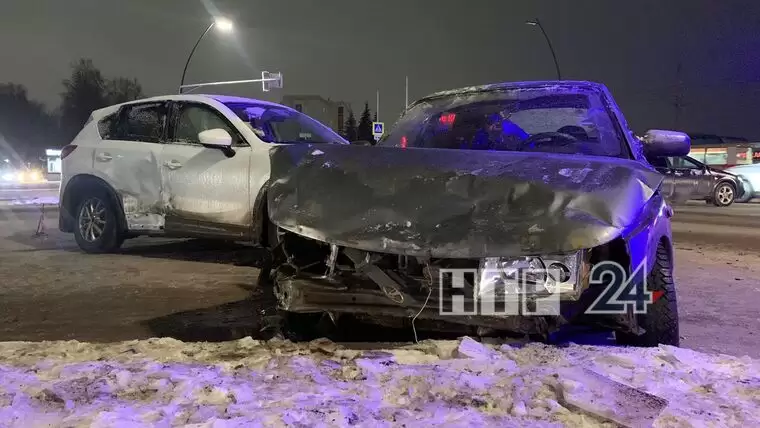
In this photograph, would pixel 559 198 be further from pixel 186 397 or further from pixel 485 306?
A: pixel 186 397

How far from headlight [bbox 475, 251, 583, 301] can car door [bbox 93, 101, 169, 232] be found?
15.6 feet

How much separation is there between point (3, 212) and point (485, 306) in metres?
13.4

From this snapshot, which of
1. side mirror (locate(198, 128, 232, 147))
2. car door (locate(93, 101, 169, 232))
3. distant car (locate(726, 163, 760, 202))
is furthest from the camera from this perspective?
distant car (locate(726, 163, 760, 202))

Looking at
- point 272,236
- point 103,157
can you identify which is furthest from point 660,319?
point 103,157

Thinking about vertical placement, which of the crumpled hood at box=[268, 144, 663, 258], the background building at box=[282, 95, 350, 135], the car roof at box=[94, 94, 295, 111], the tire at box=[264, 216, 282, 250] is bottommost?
the tire at box=[264, 216, 282, 250]

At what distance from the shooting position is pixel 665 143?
4285 millimetres

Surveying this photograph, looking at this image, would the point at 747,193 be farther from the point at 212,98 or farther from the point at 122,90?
the point at 122,90

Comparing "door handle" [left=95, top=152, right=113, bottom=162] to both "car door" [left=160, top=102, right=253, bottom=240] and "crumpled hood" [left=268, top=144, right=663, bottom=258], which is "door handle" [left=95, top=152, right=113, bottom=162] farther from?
"crumpled hood" [left=268, top=144, right=663, bottom=258]

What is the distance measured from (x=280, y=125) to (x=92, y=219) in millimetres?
2726

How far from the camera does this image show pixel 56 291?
5375 mm

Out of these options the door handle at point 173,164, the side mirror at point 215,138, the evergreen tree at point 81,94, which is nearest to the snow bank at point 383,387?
the side mirror at point 215,138

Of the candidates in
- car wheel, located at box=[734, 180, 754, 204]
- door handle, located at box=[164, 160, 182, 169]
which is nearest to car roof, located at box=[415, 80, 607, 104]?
door handle, located at box=[164, 160, 182, 169]

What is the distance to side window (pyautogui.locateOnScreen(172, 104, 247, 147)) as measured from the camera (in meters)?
6.49

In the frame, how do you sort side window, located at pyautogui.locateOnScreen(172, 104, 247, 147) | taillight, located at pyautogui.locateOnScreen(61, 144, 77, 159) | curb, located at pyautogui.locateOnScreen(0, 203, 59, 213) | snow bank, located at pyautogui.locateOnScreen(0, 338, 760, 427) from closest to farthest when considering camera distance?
snow bank, located at pyautogui.locateOnScreen(0, 338, 760, 427)
side window, located at pyautogui.locateOnScreen(172, 104, 247, 147)
taillight, located at pyautogui.locateOnScreen(61, 144, 77, 159)
curb, located at pyautogui.locateOnScreen(0, 203, 59, 213)
